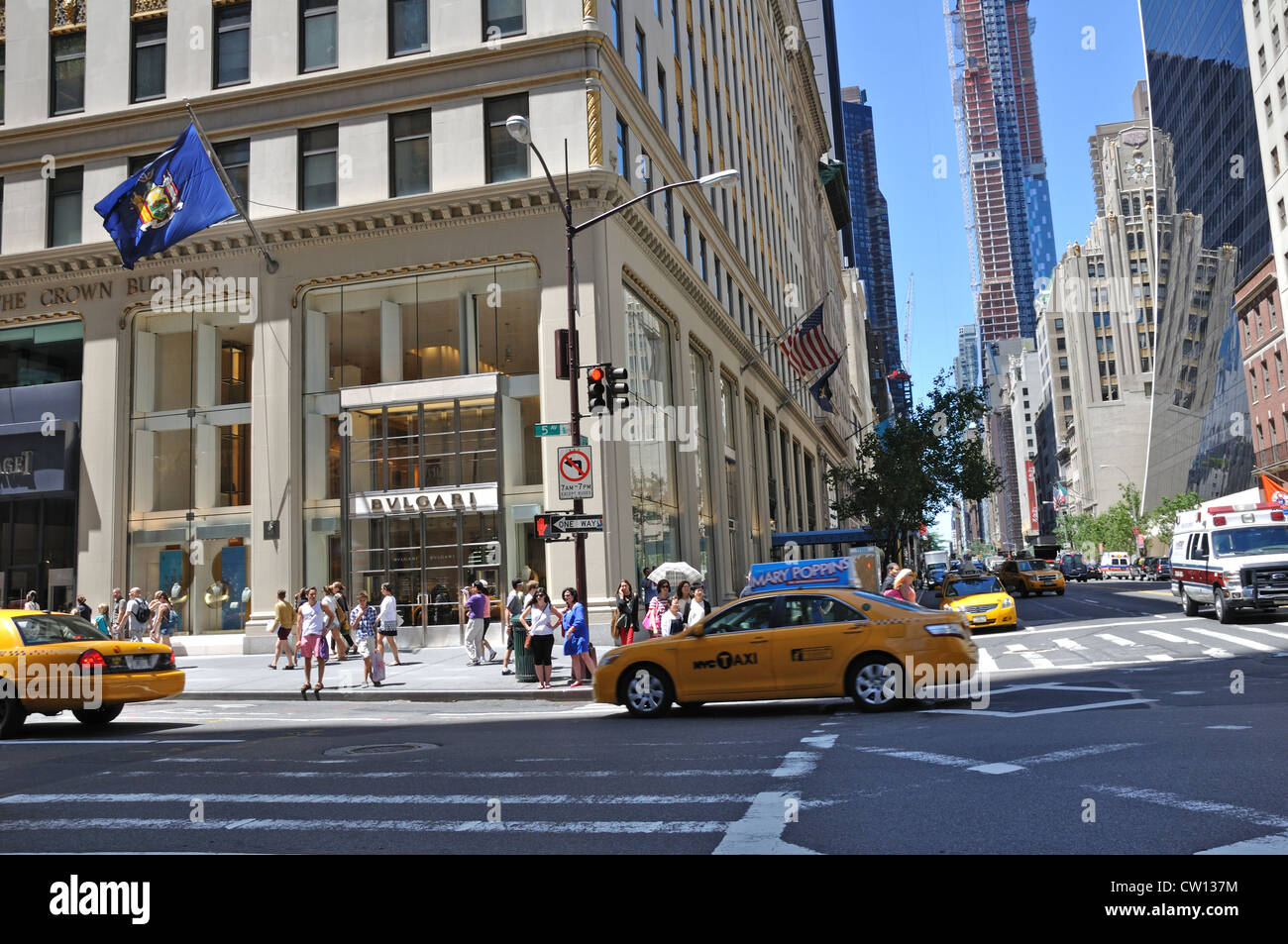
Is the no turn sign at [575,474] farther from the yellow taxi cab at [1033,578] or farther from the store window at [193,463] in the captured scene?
the yellow taxi cab at [1033,578]

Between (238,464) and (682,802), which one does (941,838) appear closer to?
(682,802)

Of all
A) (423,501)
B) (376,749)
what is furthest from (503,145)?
(376,749)

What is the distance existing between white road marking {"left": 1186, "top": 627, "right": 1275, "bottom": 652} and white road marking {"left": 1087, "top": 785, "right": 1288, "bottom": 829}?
1240 cm

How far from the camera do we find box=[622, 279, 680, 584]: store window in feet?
92.2

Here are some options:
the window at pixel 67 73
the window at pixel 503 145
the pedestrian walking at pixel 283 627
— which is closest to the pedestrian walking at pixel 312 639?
the pedestrian walking at pixel 283 627

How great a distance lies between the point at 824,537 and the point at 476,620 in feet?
90.9

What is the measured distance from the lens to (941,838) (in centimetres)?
561

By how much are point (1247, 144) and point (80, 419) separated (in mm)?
74105

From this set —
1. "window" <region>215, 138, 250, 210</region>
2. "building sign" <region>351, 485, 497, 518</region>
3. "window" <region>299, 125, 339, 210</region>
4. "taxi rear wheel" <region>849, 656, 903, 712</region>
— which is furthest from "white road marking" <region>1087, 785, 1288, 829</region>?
"window" <region>215, 138, 250, 210</region>

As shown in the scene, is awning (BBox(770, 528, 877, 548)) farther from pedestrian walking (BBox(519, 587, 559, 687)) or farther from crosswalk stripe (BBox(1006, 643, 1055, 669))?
pedestrian walking (BBox(519, 587, 559, 687))

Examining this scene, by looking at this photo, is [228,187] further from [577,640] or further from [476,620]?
[577,640]
